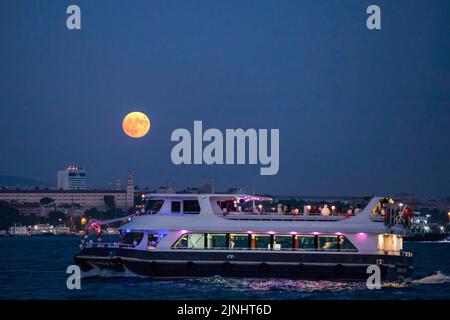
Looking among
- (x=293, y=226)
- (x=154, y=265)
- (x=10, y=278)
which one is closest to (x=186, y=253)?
(x=154, y=265)

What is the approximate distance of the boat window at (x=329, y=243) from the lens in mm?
53156

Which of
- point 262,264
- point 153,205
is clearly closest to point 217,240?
point 262,264

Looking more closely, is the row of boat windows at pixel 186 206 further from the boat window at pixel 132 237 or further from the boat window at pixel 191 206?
the boat window at pixel 132 237

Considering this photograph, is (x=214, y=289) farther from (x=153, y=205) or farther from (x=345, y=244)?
(x=345, y=244)

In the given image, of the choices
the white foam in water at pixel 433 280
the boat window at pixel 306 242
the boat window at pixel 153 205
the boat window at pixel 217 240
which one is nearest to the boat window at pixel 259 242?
the boat window at pixel 217 240

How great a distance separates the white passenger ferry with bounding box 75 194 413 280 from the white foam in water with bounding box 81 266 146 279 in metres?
0.19

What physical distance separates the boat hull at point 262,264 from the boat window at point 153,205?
2496 mm

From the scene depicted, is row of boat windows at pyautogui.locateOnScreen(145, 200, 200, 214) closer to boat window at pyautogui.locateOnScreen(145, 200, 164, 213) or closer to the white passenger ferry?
the white passenger ferry

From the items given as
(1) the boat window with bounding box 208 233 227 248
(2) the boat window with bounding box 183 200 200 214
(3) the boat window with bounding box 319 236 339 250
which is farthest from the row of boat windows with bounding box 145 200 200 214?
(3) the boat window with bounding box 319 236 339 250

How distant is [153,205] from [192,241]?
295 cm

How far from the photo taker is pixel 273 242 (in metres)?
53.2

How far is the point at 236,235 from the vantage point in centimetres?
5331

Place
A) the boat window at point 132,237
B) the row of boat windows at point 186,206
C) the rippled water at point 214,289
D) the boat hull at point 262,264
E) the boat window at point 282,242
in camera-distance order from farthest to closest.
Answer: the boat window at point 132,237
the row of boat windows at point 186,206
the boat window at point 282,242
the boat hull at point 262,264
the rippled water at point 214,289
